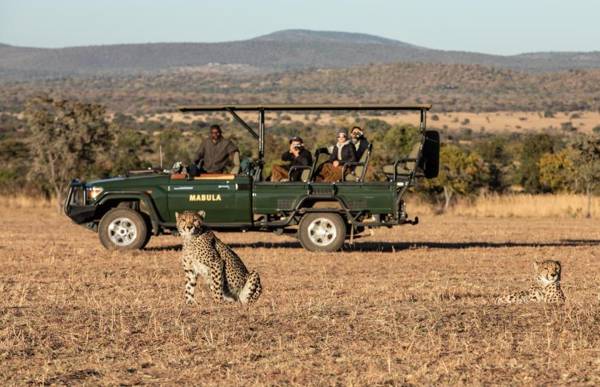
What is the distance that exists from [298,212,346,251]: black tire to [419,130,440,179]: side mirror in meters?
1.58

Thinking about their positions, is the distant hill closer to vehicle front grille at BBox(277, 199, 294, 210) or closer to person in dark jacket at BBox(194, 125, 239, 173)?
person in dark jacket at BBox(194, 125, 239, 173)

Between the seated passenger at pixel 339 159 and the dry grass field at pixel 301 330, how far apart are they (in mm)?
2799

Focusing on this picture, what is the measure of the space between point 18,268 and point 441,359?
33.6ft

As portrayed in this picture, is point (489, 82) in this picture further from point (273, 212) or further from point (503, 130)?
point (273, 212)

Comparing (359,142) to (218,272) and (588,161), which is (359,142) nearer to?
(218,272)

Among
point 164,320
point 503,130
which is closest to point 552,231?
point 164,320

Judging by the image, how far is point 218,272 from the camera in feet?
42.2

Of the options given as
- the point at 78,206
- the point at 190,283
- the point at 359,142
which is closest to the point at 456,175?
the point at 359,142

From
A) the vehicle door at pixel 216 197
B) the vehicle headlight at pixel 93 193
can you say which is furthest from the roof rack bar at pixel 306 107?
the vehicle headlight at pixel 93 193

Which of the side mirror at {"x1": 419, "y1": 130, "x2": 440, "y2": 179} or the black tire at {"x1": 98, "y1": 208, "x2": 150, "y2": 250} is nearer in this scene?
the side mirror at {"x1": 419, "y1": 130, "x2": 440, "y2": 179}

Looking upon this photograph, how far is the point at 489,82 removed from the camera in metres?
183

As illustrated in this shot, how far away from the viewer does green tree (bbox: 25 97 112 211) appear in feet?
115

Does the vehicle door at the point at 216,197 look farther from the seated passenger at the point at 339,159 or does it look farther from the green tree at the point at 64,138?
the green tree at the point at 64,138

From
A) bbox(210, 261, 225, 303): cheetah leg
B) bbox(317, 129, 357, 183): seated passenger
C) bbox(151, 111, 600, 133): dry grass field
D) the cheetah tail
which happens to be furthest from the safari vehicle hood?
bbox(151, 111, 600, 133): dry grass field
